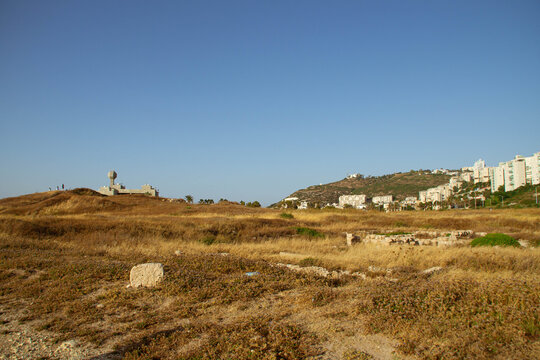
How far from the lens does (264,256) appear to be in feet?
47.3

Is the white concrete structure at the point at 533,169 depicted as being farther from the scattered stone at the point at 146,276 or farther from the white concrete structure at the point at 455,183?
the scattered stone at the point at 146,276

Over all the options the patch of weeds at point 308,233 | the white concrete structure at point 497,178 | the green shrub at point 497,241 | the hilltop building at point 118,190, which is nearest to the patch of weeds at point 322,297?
the green shrub at point 497,241

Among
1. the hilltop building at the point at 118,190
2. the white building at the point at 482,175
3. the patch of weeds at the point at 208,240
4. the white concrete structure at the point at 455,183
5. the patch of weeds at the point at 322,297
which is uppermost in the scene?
the white building at the point at 482,175

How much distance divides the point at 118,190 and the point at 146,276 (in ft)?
176

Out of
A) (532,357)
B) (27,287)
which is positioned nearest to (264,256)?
(27,287)

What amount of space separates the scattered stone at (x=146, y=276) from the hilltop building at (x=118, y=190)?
5148 centimetres

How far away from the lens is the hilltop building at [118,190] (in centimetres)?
5569

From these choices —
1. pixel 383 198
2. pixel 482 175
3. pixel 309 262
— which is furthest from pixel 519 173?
pixel 309 262

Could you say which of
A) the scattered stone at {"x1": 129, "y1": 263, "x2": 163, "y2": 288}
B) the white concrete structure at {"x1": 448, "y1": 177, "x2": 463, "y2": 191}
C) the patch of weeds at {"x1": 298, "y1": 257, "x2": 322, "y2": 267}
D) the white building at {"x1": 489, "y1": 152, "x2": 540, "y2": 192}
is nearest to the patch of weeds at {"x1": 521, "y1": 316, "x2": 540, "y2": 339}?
the patch of weeds at {"x1": 298, "y1": 257, "x2": 322, "y2": 267}

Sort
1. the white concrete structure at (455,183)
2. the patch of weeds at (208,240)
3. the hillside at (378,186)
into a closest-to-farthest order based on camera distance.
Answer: the patch of weeds at (208,240)
the white concrete structure at (455,183)
the hillside at (378,186)

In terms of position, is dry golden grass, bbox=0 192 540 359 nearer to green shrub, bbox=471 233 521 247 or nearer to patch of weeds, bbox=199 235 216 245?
green shrub, bbox=471 233 521 247

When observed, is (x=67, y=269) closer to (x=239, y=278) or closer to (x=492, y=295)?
(x=239, y=278)

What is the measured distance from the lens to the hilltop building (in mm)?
55688

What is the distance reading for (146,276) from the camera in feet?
29.3
